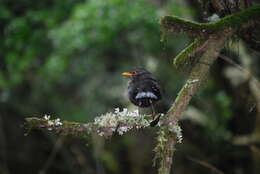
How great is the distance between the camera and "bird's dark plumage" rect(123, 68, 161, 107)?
3.06 metres

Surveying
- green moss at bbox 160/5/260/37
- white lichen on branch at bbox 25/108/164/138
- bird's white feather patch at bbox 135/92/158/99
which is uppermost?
green moss at bbox 160/5/260/37

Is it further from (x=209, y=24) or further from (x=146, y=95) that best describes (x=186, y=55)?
(x=146, y=95)

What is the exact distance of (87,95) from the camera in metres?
8.66

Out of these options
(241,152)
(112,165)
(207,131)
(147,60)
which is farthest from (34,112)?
(241,152)

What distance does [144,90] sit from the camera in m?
3.11

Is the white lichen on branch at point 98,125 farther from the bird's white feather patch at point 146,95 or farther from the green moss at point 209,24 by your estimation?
the green moss at point 209,24

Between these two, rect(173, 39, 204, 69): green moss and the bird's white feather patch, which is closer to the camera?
rect(173, 39, 204, 69): green moss

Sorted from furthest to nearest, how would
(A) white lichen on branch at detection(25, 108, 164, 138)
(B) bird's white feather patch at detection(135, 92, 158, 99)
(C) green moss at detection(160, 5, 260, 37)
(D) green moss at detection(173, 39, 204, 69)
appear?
1. (B) bird's white feather patch at detection(135, 92, 158, 99)
2. (D) green moss at detection(173, 39, 204, 69)
3. (C) green moss at detection(160, 5, 260, 37)
4. (A) white lichen on branch at detection(25, 108, 164, 138)

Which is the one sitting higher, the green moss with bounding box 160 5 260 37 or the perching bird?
the green moss with bounding box 160 5 260 37

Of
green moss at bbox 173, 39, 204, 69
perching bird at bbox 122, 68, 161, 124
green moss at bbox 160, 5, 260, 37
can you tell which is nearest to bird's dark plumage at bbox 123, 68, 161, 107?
perching bird at bbox 122, 68, 161, 124

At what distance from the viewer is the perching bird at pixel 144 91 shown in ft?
10.0

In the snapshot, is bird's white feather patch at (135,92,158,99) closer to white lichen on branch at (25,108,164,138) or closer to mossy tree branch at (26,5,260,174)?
mossy tree branch at (26,5,260,174)

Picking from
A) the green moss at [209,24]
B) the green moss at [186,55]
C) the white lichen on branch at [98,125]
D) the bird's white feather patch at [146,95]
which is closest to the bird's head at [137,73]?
the bird's white feather patch at [146,95]

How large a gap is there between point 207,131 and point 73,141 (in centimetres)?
248
